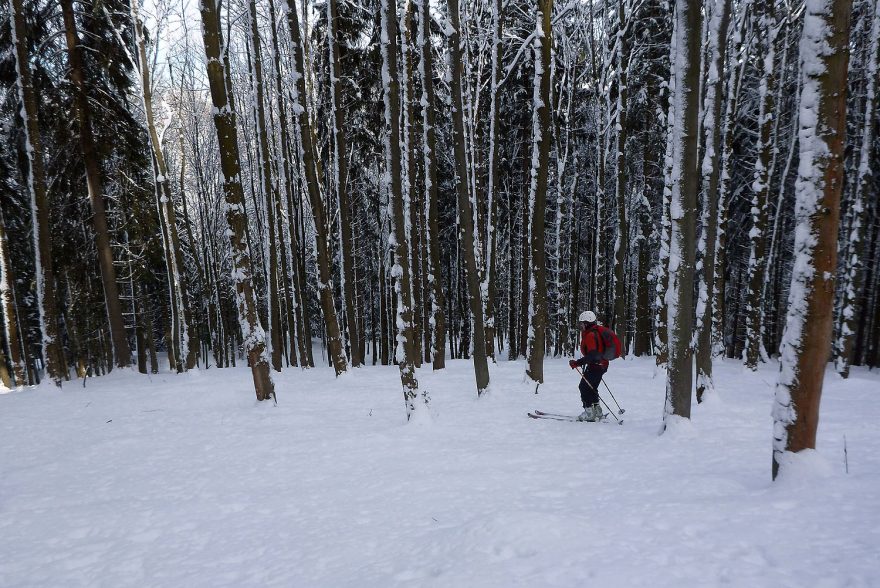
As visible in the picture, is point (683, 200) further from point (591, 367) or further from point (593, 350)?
point (591, 367)

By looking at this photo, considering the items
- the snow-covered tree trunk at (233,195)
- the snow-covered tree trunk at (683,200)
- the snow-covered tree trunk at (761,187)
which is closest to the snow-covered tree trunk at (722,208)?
the snow-covered tree trunk at (761,187)

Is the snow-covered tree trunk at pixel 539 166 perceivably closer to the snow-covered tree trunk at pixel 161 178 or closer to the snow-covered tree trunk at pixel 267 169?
the snow-covered tree trunk at pixel 267 169

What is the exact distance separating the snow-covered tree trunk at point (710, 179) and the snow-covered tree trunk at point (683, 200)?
6.73 feet

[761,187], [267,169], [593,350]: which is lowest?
[593,350]

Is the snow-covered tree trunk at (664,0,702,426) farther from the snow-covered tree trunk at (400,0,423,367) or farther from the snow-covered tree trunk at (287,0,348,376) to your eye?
the snow-covered tree trunk at (287,0,348,376)

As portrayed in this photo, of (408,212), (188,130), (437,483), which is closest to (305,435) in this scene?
(437,483)

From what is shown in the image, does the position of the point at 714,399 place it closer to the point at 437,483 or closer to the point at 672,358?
the point at 672,358

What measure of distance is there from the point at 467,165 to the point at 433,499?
30.8 ft

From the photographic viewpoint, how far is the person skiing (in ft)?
25.6

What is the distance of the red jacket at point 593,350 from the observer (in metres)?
7.82

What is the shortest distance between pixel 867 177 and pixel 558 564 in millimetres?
13665

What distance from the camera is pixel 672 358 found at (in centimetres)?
657

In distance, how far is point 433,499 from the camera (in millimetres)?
4871

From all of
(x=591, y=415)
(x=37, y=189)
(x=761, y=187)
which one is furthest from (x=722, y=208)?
(x=37, y=189)
